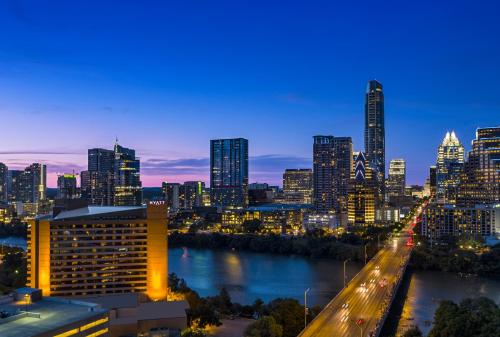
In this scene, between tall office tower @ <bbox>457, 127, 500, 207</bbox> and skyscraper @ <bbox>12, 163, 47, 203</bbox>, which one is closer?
tall office tower @ <bbox>457, 127, 500, 207</bbox>

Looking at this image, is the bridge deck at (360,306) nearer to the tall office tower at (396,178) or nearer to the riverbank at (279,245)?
the riverbank at (279,245)

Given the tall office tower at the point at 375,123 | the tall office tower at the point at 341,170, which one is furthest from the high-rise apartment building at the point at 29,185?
the tall office tower at the point at 375,123

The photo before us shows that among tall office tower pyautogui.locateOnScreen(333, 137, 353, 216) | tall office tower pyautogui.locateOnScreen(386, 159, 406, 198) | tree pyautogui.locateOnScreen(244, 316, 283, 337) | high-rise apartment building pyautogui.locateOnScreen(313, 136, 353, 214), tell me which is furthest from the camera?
tall office tower pyautogui.locateOnScreen(386, 159, 406, 198)

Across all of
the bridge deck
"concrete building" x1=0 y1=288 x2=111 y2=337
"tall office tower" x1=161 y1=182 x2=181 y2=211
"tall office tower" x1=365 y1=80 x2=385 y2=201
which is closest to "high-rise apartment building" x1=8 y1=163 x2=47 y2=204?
"tall office tower" x1=161 y1=182 x2=181 y2=211

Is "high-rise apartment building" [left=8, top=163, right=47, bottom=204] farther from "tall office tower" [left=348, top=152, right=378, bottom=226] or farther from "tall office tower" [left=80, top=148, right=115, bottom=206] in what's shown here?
"tall office tower" [left=348, top=152, right=378, bottom=226]

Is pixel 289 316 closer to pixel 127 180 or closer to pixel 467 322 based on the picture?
pixel 467 322

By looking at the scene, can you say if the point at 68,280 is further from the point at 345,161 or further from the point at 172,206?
the point at 172,206

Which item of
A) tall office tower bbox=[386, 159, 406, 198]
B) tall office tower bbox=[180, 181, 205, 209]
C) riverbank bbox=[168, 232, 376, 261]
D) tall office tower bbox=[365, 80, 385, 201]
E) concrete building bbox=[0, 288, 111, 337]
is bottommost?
riverbank bbox=[168, 232, 376, 261]
